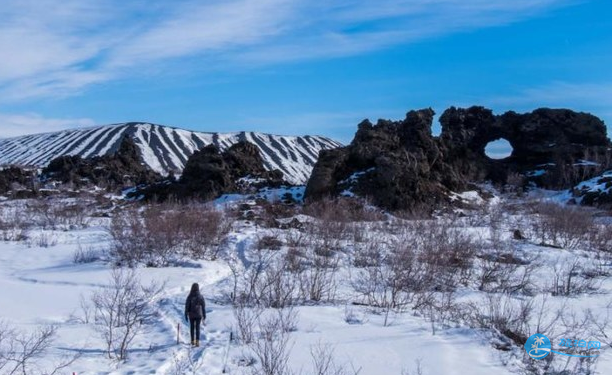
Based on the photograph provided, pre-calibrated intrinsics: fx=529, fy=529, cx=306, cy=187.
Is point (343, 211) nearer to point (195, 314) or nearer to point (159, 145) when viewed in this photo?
point (195, 314)

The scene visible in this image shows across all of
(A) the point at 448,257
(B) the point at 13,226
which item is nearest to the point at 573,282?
(A) the point at 448,257

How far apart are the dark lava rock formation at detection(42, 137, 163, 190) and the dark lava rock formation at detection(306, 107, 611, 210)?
15.1 metres

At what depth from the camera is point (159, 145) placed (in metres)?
68.6

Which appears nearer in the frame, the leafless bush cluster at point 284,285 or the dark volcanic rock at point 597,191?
the leafless bush cluster at point 284,285

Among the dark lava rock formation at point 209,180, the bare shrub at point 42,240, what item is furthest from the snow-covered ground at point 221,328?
the dark lava rock formation at point 209,180

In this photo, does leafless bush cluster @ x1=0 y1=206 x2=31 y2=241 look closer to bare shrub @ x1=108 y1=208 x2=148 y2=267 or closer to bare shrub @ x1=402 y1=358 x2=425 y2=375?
bare shrub @ x1=108 y1=208 x2=148 y2=267

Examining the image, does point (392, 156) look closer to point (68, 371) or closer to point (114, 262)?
point (114, 262)

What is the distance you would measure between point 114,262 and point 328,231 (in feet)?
21.5

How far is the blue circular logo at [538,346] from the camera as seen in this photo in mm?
7012

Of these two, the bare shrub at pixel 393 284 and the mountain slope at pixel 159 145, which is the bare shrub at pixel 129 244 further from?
the mountain slope at pixel 159 145

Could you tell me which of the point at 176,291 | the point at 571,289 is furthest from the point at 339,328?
the point at 571,289

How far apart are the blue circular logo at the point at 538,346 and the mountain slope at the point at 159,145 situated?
4892 cm

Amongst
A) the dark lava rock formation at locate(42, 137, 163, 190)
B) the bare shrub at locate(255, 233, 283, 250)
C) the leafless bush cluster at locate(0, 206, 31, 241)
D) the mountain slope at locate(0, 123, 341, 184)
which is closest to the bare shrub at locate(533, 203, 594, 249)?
the bare shrub at locate(255, 233, 283, 250)
